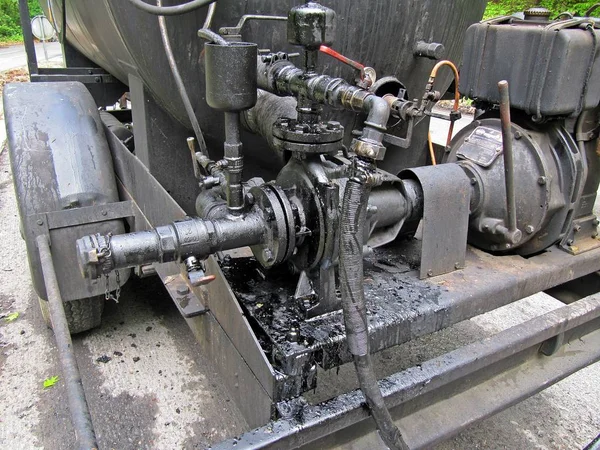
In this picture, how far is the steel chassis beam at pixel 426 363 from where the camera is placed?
1396mm

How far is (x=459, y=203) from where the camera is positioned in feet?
6.34

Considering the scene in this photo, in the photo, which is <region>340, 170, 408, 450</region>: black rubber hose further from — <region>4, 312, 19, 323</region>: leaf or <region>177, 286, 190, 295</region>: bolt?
<region>4, 312, 19, 323</region>: leaf

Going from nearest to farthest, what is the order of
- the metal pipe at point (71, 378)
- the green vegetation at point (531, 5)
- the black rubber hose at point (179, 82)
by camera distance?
the metal pipe at point (71, 378) < the black rubber hose at point (179, 82) < the green vegetation at point (531, 5)

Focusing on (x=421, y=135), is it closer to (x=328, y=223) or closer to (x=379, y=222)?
(x=379, y=222)

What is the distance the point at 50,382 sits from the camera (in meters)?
2.52

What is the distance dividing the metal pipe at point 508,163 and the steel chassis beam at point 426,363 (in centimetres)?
17

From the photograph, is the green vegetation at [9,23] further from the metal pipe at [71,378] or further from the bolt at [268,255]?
the bolt at [268,255]

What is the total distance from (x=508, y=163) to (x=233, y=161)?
3.13 feet

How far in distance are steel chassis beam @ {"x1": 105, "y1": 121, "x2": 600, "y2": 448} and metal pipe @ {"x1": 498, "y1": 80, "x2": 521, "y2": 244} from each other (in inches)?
6.9

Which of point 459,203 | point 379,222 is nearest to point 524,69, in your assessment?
point 459,203

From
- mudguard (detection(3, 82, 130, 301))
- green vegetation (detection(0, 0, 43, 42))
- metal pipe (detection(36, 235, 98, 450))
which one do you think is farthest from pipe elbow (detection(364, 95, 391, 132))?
green vegetation (detection(0, 0, 43, 42))

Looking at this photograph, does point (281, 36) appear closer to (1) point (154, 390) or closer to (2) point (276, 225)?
(2) point (276, 225)

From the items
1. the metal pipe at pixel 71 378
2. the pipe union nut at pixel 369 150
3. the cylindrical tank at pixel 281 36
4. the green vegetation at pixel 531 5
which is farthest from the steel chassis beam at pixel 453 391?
the green vegetation at pixel 531 5

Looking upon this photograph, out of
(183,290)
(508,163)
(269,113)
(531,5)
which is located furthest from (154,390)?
(531,5)
